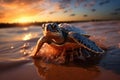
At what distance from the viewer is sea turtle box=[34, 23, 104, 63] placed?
3479 mm

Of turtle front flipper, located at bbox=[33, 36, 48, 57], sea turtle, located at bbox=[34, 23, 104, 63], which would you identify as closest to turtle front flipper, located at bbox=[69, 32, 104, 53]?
sea turtle, located at bbox=[34, 23, 104, 63]

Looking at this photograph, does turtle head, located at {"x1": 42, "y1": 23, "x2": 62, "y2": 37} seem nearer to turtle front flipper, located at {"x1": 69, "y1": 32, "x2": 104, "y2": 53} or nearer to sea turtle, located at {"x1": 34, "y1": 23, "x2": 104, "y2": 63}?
sea turtle, located at {"x1": 34, "y1": 23, "x2": 104, "y2": 63}

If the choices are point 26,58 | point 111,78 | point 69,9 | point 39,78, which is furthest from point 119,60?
point 69,9

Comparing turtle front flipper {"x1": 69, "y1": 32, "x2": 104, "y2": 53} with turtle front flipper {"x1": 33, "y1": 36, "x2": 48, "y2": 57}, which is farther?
turtle front flipper {"x1": 33, "y1": 36, "x2": 48, "y2": 57}

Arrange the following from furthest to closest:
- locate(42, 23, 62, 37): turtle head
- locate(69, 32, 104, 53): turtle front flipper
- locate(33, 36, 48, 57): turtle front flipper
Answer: locate(33, 36, 48, 57): turtle front flipper
locate(69, 32, 104, 53): turtle front flipper
locate(42, 23, 62, 37): turtle head

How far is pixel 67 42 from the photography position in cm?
365

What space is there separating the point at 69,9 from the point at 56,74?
9.02m

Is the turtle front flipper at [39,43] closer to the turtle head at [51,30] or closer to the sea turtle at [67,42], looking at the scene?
the sea turtle at [67,42]

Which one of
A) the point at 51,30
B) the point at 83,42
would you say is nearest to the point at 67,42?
the point at 83,42

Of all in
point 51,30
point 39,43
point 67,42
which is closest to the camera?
point 51,30

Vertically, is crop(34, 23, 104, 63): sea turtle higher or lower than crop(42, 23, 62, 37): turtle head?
lower

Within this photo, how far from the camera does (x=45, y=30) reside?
342 centimetres

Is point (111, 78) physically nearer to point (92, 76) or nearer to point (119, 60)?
point (92, 76)

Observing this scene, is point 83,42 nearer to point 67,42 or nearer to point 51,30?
point 67,42
